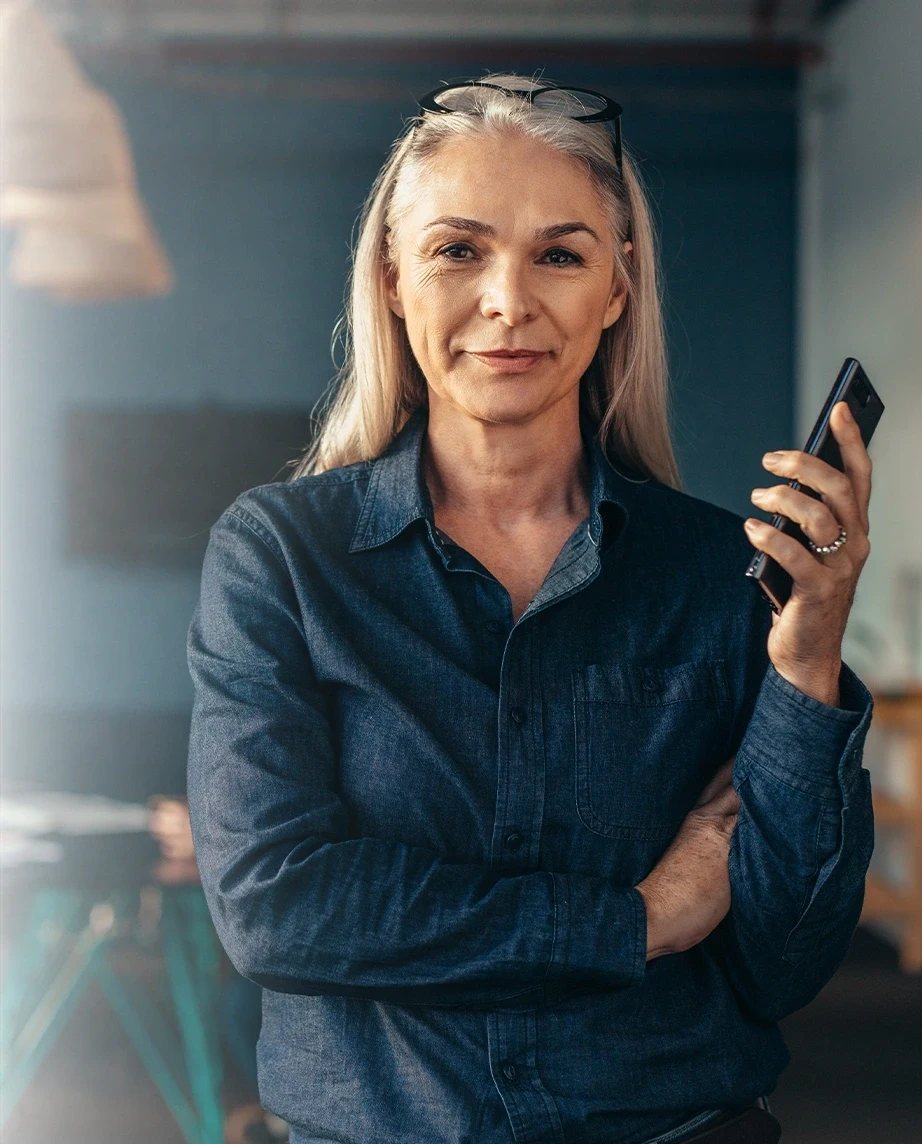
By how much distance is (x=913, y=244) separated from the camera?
11.0 ft

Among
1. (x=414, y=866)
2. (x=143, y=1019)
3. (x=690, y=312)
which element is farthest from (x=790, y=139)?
(x=414, y=866)

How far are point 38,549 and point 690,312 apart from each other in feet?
5.68

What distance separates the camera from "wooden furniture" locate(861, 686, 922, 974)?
2.84 metres

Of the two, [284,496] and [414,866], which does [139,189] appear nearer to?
[284,496]

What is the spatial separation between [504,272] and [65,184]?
2.19m

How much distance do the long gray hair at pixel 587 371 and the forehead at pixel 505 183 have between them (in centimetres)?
1

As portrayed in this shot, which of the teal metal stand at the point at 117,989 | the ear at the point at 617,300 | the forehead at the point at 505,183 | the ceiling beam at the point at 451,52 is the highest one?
the ceiling beam at the point at 451,52

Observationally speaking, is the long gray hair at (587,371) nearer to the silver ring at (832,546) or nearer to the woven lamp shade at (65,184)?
the silver ring at (832,546)

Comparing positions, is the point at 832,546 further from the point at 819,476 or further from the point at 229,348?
the point at 229,348

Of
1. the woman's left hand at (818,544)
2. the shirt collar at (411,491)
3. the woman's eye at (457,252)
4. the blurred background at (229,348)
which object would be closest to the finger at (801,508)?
the woman's left hand at (818,544)

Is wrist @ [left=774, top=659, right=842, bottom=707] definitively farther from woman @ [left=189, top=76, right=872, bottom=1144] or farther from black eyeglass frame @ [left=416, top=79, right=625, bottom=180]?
black eyeglass frame @ [left=416, top=79, right=625, bottom=180]

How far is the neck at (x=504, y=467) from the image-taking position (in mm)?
1164

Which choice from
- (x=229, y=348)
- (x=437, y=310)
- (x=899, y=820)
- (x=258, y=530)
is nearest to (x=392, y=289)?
(x=437, y=310)

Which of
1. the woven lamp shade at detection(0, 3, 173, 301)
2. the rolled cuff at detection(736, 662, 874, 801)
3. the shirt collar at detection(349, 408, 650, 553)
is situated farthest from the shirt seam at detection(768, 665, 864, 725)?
the woven lamp shade at detection(0, 3, 173, 301)
